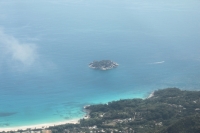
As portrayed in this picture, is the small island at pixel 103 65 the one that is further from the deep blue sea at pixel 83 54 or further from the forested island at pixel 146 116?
the forested island at pixel 146 116

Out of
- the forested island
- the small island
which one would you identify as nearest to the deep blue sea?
the small island

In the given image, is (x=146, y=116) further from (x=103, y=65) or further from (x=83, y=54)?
(x=83, y=54)

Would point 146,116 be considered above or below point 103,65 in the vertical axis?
below

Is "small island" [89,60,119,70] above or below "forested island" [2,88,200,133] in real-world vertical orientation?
above

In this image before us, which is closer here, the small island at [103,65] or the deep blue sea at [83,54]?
the deep blue sea at [83,54]

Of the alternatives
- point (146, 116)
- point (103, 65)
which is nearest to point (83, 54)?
point (103, 65)

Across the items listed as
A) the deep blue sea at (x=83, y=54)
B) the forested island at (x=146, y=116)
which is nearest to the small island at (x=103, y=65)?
the deep blue sea at (x=83, y=54)

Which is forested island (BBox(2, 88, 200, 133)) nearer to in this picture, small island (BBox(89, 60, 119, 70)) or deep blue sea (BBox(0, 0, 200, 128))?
deep blue sea (BBox(0, 0, 200, 128))
